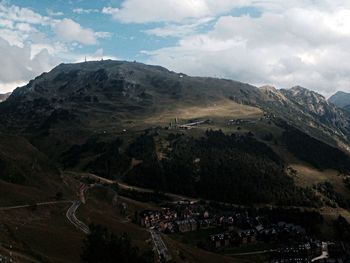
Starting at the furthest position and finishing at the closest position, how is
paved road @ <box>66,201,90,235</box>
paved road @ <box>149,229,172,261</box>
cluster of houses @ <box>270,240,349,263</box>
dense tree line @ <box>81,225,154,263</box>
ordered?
1. cluster of houses @ <box>270,240,349,263</box>
2. paved road @ <box>66,201,90,235</box>
3. paved road @ <box>149,229,172,261</box>
4. dense tree line @ <box>81,225,154,263</box>

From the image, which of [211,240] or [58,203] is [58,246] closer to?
[58,203]

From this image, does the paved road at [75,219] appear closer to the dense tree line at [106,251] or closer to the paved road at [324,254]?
the dense tree line at [106,251]

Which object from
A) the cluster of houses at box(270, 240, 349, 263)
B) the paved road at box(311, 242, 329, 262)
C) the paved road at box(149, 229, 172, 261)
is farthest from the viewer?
the paved road at box(311, 242, 329, 262)

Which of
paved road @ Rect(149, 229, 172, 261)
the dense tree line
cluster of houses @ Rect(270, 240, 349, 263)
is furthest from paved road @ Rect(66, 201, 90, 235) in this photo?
cluster of houses @ Rect(270, 240, 349, 263)

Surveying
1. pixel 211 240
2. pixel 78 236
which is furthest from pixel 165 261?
→ pixel 211 240

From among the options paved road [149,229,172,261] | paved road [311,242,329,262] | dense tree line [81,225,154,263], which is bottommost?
paved road [311,242,329,262]

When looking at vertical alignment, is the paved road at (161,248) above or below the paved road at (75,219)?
below

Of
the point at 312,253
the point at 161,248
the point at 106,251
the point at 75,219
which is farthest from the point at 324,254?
the point at 106,251

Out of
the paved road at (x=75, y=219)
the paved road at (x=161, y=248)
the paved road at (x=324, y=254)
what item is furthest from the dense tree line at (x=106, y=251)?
the paved road at (x=324, y=254)

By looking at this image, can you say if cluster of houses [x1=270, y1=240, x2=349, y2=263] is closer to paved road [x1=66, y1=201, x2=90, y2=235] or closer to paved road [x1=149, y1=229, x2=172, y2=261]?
paved road [x1=149, y1=229, x2=172, y2=261]

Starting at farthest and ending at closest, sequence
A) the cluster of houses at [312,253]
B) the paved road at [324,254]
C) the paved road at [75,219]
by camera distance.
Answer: the paved road at [324,254] → the cluster of houses at [312,253] → the paved road at [75,219]

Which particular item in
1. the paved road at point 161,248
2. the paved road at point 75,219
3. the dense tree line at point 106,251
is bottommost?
the paved road at point 161,248

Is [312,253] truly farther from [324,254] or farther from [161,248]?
[161,248]
